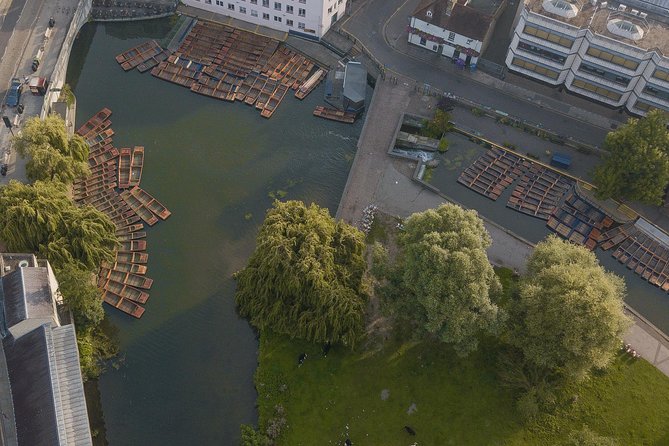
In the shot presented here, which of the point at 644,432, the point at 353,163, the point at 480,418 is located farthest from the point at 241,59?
the point at 644,432

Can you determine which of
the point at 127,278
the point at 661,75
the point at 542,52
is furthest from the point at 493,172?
the point at 127,278

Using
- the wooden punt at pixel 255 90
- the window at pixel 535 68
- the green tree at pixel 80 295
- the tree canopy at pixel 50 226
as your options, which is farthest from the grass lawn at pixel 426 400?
the window at pixel 535 68

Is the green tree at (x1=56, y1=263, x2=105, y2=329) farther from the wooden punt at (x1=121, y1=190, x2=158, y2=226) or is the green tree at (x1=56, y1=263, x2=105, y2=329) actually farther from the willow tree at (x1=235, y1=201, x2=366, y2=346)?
the willow tree at (x1=235, y1=201, x2=366, y2=346)

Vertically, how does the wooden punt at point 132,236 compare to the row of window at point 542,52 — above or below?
below

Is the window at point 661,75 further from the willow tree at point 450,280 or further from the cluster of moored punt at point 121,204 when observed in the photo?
the cluster of moored punt at point 121,204

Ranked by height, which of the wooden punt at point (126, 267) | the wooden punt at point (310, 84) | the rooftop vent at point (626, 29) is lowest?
the wooden punt at point (126, 267)

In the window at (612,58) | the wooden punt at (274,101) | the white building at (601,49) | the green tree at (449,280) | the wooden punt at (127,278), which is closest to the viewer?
the green tree at (449,280)

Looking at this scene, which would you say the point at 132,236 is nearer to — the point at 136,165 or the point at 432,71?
the point at 136,165

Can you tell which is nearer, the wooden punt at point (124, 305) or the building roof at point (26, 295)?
the building roof at point (26, 295)
